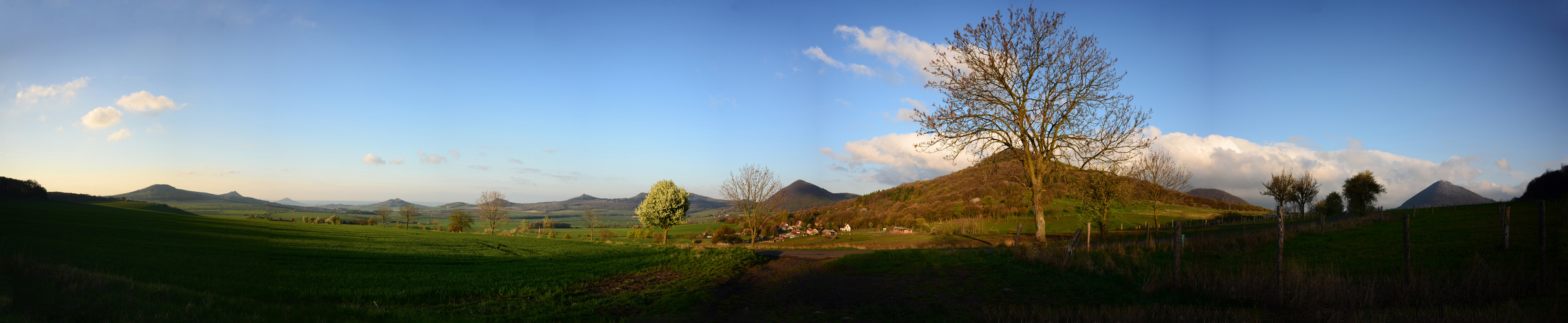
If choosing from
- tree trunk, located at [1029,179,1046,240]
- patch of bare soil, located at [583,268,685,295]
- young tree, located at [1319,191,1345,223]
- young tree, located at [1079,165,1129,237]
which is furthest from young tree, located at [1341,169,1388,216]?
patch of bare soil, located at [583,268,685,295]

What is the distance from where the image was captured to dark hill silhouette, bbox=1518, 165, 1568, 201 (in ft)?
171

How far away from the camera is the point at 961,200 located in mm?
84875

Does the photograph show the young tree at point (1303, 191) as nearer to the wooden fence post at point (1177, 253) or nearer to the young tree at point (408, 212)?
the wooden fence post at point (1177, 253)

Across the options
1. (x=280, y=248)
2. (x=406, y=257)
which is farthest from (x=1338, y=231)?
(x=280, y=248)

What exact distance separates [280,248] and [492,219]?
3912cm

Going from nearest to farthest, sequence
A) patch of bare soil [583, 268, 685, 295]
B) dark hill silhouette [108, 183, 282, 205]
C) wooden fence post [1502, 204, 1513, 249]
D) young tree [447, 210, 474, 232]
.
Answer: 1. wooden fence post [1502, 204, 1513, 249]
2. patch of bare soil [583, 268, 685, 295]
3. young tree [447, 210, 474, 232]
4. dark hill silhouette [108, 183, 282, 205]

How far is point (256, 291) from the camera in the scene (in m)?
9.67

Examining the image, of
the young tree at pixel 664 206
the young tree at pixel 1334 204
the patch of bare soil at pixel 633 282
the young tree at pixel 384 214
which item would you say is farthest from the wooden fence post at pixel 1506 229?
the young tree at pixel 384 214

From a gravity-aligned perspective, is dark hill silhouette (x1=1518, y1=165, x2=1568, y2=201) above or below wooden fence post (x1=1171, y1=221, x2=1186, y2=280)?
above

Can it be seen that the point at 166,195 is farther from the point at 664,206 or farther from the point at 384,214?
the point at 664,206

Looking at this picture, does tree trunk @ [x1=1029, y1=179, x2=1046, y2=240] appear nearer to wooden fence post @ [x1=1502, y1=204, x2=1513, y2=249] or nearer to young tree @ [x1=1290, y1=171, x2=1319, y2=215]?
wooden fence post @ [x1=1502, y1=204, x2=1513, y2=249]

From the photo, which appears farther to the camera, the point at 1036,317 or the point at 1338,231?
the point at 1338,231

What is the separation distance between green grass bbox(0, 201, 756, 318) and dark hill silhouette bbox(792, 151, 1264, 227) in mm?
12798

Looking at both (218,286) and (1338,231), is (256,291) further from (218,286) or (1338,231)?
(1338,231)
